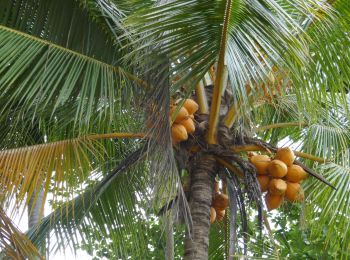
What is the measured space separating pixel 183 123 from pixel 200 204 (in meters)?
0.66

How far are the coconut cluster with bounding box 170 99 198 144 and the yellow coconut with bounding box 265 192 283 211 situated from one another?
29.8 inches

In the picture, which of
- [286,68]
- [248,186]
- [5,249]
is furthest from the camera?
[248,186]

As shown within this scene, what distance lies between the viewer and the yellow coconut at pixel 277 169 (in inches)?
208

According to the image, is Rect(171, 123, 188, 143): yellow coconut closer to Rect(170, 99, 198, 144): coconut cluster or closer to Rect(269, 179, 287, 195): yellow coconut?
Rect(170, 99, 198, 144): coconut cluster

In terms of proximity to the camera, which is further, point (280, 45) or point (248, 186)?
point (248, 186)

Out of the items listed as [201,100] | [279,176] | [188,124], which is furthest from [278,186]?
[201,100]

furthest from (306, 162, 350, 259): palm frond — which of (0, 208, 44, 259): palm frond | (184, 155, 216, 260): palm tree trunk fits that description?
(0, 208, 44, 259): palm frond

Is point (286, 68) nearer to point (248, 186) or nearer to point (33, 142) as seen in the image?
point (248, 186)

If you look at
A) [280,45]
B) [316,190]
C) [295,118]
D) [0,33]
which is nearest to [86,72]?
[0,33]

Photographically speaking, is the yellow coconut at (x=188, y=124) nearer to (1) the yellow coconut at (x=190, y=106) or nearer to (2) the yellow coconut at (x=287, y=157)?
(1) the yellow coconut at (x=190, y=106)

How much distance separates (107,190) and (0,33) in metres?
1.89

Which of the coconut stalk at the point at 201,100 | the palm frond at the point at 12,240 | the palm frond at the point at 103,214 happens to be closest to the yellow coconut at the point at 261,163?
the coconut stalk at the point at 201,100

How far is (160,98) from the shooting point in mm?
4820

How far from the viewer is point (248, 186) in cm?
534
